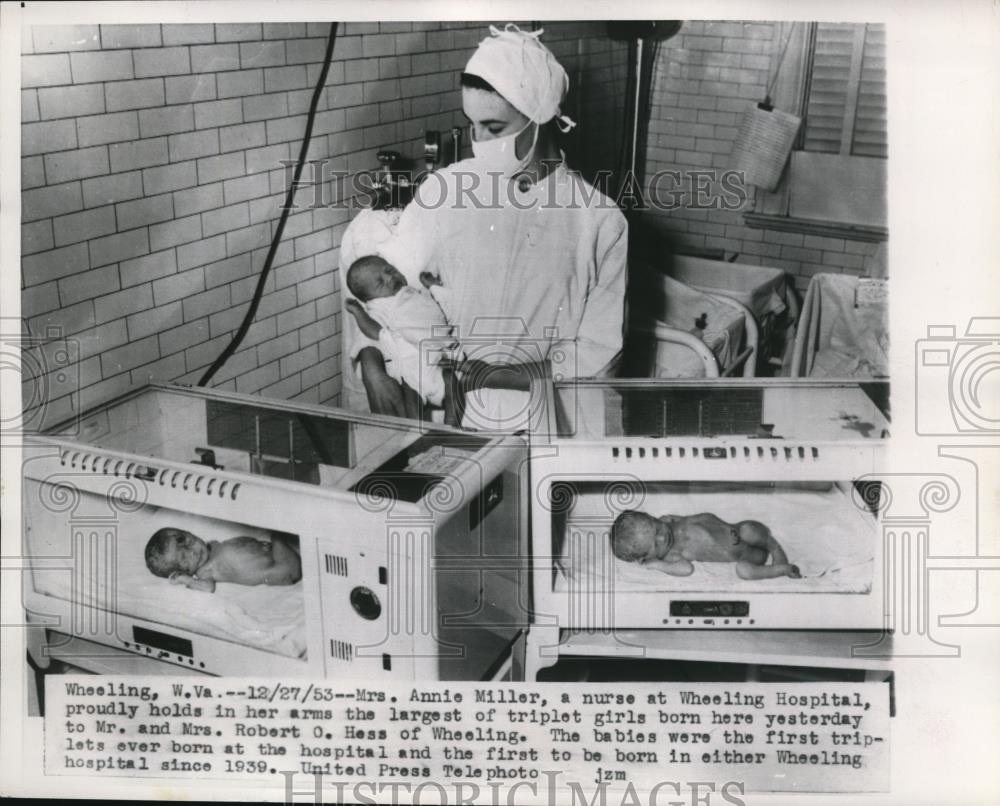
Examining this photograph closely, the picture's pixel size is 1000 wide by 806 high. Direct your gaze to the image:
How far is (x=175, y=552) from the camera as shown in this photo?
1.32m

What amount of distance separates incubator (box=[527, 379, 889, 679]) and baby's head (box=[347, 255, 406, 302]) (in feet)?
1.48

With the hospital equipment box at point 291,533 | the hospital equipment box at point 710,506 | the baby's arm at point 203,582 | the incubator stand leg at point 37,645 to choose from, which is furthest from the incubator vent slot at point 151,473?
the hospital equipment box at point 710,506

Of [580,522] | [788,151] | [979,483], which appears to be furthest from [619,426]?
[788,151]

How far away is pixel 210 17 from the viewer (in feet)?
4.61

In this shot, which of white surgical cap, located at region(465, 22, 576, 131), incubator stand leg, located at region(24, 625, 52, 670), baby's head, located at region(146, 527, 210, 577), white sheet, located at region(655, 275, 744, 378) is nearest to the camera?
baby's head, located at region(146, 527, 210, 577)

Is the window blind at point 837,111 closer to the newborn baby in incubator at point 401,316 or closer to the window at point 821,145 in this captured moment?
the window at point 821,145

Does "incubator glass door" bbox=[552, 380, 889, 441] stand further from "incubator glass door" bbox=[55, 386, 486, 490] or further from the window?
the window

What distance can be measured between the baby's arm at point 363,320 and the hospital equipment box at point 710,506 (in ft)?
1.55

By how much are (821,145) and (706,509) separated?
1473mm

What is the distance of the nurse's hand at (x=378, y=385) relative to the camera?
170 cm

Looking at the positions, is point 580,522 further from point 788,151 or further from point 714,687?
point 788,151

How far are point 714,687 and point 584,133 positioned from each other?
119 cm

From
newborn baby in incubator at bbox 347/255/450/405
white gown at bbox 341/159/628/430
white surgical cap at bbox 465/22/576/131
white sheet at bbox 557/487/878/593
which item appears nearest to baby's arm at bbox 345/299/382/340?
newborn baby in incubator at bbox 347/255/450/405

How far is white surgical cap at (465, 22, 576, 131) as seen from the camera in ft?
4.98
